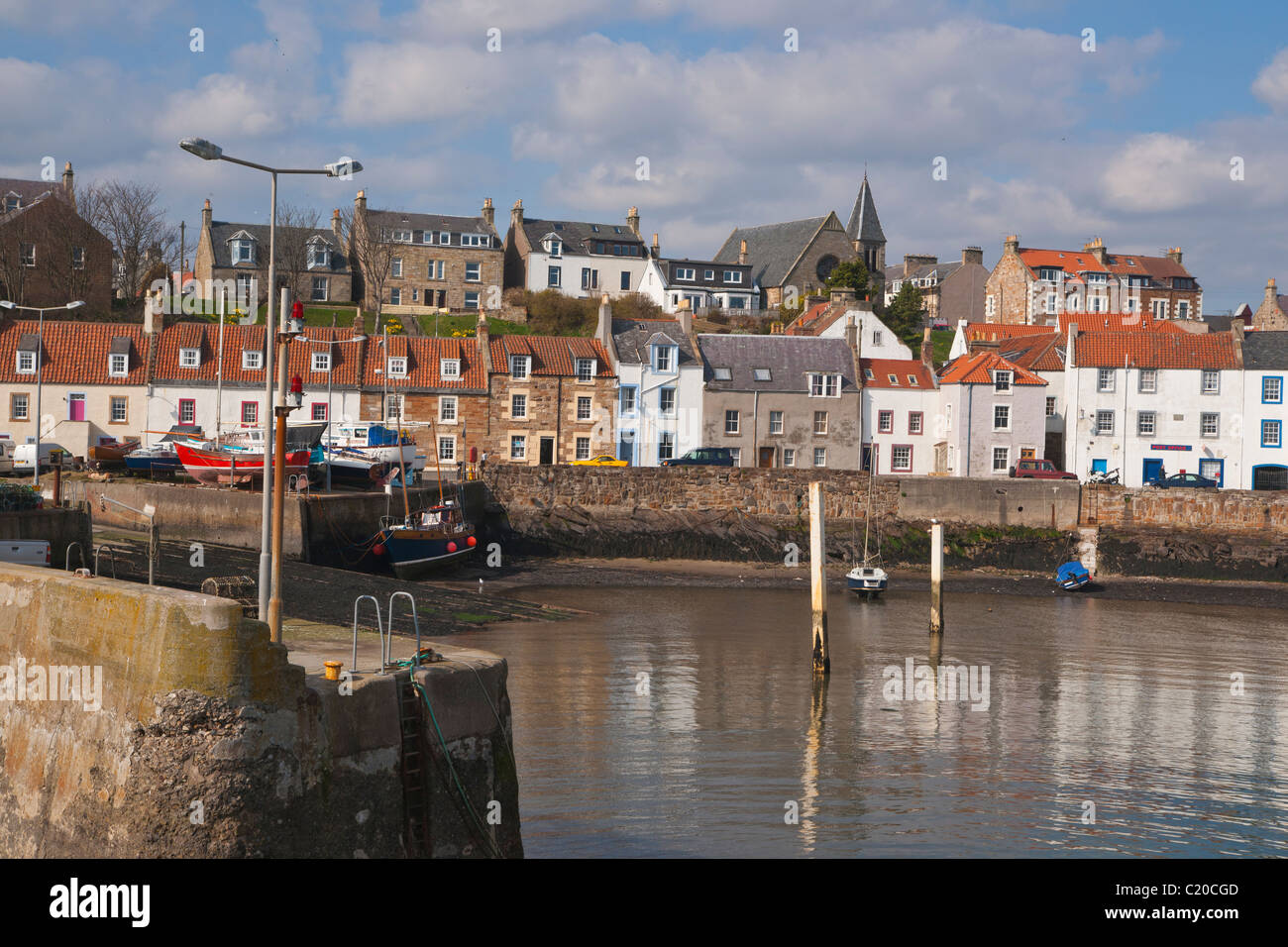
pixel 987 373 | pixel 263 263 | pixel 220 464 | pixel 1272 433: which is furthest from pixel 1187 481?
pixel 263 263

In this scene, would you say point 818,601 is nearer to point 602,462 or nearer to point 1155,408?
point 602,462

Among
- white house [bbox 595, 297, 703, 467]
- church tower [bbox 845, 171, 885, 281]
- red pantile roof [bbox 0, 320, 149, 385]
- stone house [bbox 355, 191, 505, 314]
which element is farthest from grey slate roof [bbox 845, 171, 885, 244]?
red pantile roof [bbox 0, 320, 149, 385]

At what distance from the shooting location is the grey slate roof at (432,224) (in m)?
81.5

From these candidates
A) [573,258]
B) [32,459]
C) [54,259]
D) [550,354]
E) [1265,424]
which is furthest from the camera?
[573,258]

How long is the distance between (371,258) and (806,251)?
103 feet

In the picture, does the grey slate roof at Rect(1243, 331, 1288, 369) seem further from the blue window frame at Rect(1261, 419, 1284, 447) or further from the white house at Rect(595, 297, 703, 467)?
the white house at Rect(595, 297, 703, 467)

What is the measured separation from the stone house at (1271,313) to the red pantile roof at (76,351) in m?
82.1

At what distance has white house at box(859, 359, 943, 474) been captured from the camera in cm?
5772

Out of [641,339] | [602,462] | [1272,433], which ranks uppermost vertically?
[641,339]

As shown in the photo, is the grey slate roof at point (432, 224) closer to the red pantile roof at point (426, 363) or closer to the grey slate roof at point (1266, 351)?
the red pantile roof at point (426, 363)

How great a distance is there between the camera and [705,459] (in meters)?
53.4
